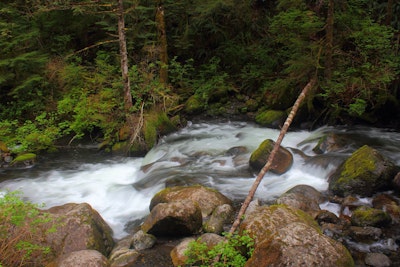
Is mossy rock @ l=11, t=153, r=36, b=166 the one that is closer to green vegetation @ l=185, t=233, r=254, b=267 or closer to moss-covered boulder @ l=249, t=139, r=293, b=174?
moss-covered boulder @ l=249, t=139, r=293, b=174

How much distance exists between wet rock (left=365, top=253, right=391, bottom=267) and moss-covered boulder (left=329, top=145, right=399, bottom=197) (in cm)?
208

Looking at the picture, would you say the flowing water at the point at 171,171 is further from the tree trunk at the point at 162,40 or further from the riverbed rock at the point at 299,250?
the riverbed rock at the point at 299,250

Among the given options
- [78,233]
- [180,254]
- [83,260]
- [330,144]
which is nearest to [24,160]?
[78,233]

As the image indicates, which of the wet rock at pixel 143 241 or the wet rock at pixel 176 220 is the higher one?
the wet rock at pixel 176 220

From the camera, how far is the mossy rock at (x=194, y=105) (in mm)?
14969

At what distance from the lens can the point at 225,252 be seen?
4793 millimetres

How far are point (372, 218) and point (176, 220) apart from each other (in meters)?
3.58

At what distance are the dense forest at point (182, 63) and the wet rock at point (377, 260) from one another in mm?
5828

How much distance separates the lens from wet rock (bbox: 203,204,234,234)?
20.9ft

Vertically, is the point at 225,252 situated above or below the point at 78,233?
above

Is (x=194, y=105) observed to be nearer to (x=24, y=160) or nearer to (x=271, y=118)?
(x=271, y=118)

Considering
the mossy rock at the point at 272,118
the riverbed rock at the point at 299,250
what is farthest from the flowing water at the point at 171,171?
the riverbed rock at the point at 299,250

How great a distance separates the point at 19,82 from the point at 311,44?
11.3 metres

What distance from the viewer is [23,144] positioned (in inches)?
465
